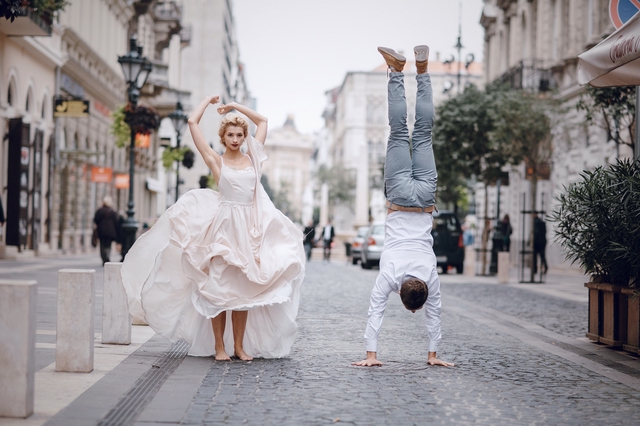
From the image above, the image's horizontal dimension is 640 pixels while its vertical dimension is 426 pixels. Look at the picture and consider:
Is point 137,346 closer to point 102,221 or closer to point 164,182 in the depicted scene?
point 102,221

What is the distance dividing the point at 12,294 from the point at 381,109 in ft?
363

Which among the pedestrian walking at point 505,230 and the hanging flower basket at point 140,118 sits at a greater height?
the hanging flower basket at point 140,118

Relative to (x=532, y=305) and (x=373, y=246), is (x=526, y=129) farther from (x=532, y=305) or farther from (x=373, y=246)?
(x=532, y=305)

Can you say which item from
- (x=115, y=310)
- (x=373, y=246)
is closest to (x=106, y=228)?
(x=373, y=246)

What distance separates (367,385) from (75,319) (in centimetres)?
217

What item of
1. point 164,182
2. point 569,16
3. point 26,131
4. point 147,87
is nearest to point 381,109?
point 164,182

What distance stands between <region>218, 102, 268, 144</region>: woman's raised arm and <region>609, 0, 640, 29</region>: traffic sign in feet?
13.6

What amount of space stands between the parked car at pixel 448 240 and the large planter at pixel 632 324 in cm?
1929

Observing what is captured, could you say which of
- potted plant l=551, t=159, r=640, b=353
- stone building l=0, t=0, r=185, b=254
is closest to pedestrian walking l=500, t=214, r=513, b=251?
stone building l=0, t=0, r=185, b=254

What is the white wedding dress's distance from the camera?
8.06 meters

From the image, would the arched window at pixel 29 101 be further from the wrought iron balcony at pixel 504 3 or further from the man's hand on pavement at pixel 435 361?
the wrought iron balcony at pixel 504 3

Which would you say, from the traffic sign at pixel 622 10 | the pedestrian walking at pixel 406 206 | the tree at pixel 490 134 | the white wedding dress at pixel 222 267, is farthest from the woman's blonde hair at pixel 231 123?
the tree at pixel 490 134

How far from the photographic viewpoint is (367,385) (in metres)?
6.98

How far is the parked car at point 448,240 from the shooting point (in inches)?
1150
